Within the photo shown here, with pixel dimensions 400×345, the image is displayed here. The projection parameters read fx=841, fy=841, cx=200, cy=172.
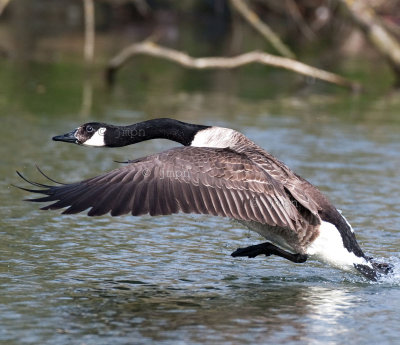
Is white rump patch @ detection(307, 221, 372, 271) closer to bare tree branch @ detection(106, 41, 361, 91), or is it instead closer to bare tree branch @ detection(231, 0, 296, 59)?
bare tree branch @ detection(106, 41, 361, 91)

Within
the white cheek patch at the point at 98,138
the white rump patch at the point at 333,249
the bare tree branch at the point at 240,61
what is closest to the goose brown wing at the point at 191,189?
the white rump patch at the point at 333,249

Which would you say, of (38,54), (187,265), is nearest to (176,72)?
(38,54)

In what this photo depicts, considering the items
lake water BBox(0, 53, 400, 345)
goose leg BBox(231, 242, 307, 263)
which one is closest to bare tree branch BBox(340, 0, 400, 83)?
lake water BBox(0, 53, 400, 345)

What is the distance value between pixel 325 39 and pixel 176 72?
10875mm

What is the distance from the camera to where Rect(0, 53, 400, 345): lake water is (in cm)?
613

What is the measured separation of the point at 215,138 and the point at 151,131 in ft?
2.33

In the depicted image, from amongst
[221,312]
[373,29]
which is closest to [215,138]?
[221,312]

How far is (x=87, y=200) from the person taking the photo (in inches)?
272

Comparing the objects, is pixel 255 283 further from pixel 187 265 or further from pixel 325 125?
pixel 325 125

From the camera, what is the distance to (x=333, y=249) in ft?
24.3

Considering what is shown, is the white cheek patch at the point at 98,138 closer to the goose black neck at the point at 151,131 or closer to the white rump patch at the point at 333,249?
the goose black neck at the point at 151,131

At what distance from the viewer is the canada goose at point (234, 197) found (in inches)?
272

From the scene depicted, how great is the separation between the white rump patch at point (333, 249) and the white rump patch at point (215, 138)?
1.31 meters

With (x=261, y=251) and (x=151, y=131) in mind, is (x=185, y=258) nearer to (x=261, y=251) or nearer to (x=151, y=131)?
(x=261, y=251)
